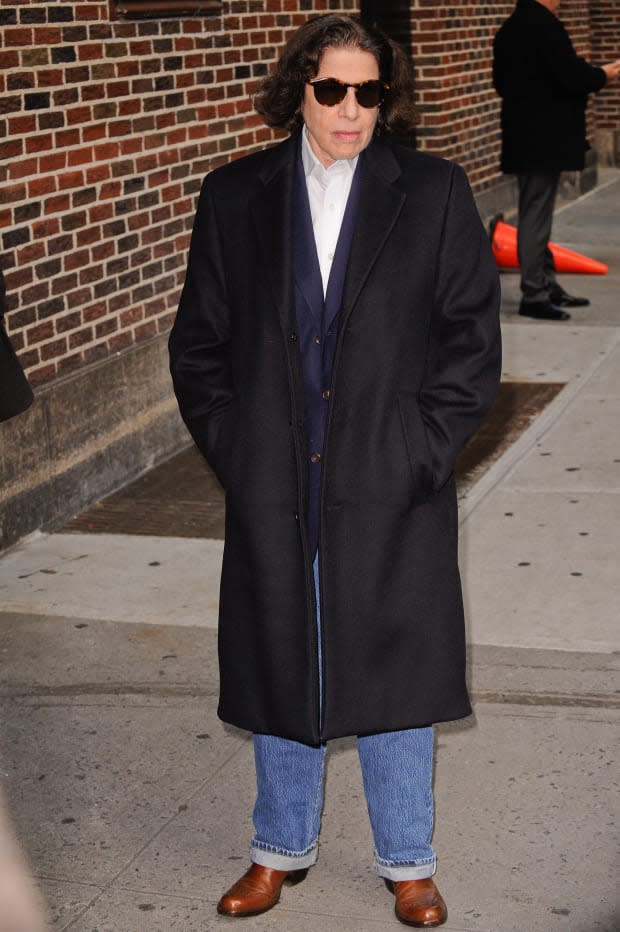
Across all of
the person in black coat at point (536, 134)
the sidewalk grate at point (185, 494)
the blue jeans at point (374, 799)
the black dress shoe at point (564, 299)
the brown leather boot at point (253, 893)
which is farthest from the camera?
the black dress shoe at point (564, 299)

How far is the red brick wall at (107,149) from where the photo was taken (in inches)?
250

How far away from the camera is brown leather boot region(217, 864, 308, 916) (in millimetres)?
3611

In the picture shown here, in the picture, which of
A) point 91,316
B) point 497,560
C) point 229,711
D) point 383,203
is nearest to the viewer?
point 383,203

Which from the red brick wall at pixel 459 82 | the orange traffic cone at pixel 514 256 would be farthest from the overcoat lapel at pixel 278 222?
the red brick wall at pixel 459 82

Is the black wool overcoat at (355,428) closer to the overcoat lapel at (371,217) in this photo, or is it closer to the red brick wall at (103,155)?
the overcoat lapel at (371,217)

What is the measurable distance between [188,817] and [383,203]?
1747mm

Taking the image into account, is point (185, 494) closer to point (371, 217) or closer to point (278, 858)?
point (278, 858)

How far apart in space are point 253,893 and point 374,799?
38 cm

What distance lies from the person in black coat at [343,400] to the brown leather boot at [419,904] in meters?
0.01

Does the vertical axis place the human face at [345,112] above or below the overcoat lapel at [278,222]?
above

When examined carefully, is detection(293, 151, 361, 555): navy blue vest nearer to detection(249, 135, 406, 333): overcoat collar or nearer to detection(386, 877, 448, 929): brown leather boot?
detection(249, 135, 406, 333): overcoat collar

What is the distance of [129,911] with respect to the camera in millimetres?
3629

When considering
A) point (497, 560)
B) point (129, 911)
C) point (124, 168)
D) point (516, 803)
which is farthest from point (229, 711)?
point (124, 168)

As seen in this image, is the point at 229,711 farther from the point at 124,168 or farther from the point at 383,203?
the point at 124,168
